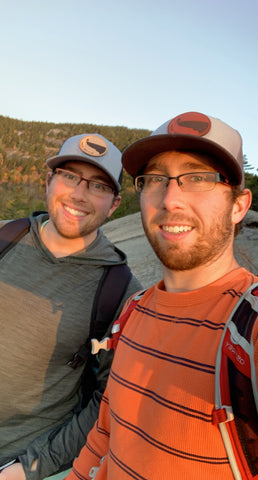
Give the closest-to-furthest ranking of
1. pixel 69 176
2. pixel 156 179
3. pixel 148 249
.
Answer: pixel 156 179
pixel 69 176
pixel 148 249

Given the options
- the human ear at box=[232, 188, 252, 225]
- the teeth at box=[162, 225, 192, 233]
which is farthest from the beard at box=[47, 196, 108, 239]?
the human ear at box=[232, 188, 252, 225]

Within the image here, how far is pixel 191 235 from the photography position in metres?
1.31

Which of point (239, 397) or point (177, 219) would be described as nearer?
point (239, 397)

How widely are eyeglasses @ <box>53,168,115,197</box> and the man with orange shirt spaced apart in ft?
2.26

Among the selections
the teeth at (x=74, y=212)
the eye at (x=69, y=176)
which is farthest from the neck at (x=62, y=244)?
the eye at (x=69, y=176)

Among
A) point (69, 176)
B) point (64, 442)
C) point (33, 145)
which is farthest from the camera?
point (33, 145)

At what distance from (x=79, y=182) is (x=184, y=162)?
3.43 ft

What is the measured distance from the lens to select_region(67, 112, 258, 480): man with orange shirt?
1000mm

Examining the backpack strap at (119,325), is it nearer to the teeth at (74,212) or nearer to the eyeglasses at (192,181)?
the eyeglasses at (192,181)

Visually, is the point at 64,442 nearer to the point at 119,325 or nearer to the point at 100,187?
the point at 119,325

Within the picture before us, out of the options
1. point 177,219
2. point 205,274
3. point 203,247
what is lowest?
point 205,274

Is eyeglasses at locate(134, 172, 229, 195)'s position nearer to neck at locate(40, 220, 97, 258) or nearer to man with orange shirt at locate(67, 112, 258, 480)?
man with orange shirt at locate(67, 112, 258, 480)

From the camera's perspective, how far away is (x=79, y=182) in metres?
2.24

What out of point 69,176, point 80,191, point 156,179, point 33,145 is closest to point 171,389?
point 156,179
